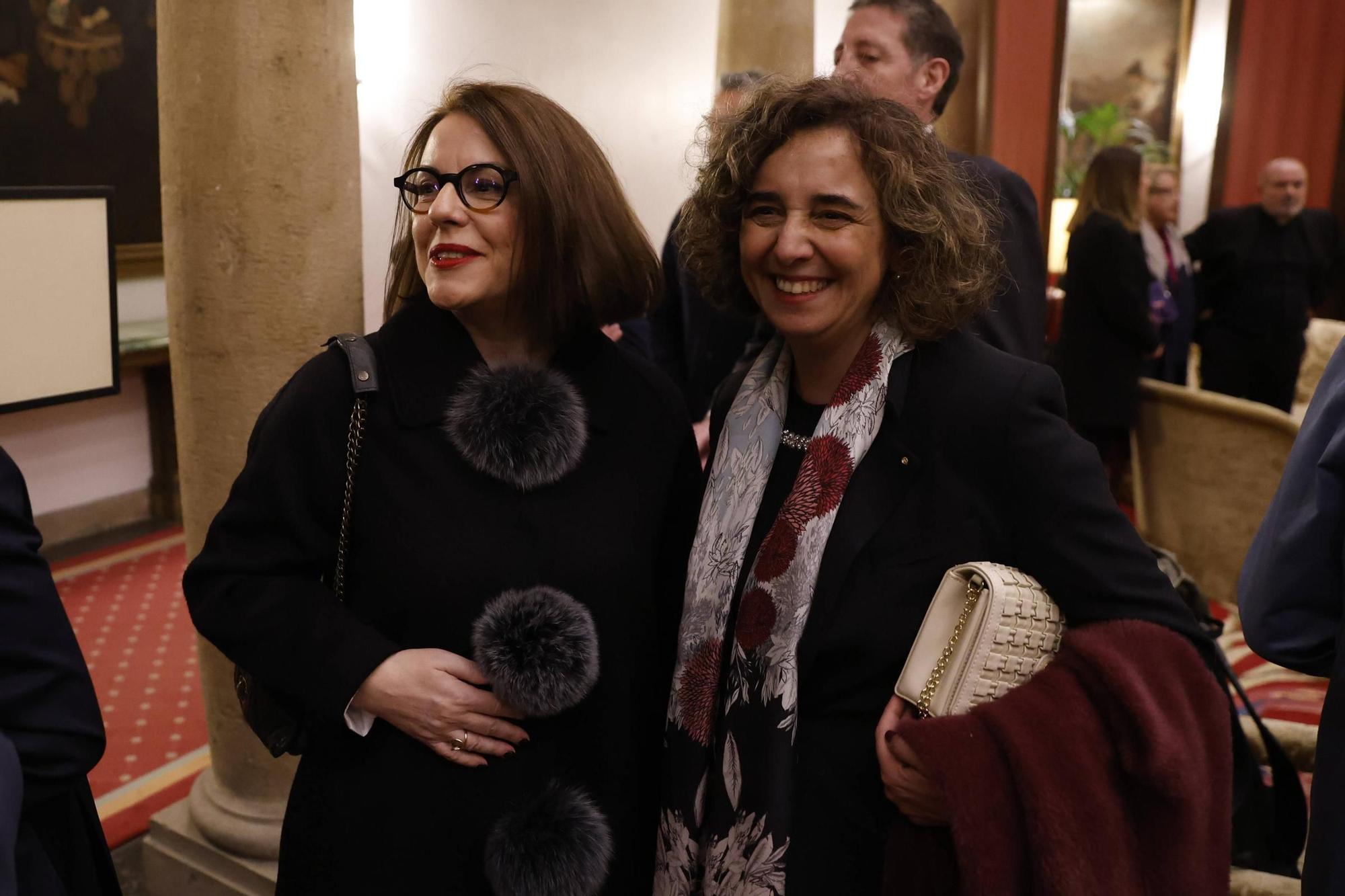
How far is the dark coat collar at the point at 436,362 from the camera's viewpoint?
1.60 m

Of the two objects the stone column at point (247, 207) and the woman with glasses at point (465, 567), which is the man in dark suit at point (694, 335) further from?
the woman with glasses at point (465, 567)

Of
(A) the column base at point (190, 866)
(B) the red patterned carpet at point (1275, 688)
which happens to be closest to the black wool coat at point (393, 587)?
(A) the column base at point (190, 866)

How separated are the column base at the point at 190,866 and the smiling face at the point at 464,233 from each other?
164 cm

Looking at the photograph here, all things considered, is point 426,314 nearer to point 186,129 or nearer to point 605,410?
point 605,410

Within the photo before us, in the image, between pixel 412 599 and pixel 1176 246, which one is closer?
pixel 412 599

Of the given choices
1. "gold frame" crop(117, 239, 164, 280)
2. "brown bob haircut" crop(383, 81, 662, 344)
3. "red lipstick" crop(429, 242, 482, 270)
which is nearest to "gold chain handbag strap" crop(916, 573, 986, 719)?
"brown bob haircut" crop(383, 81, 662, 344)

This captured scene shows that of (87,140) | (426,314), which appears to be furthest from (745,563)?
(87,140)

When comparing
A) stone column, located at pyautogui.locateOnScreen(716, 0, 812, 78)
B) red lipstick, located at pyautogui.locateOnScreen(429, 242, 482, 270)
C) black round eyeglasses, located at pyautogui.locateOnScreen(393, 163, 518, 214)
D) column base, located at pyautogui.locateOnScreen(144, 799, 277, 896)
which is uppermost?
stone column, located at pyautogui.locateOnScreen(716, 0, 812, 78)

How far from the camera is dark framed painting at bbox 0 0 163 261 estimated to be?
4559 millimetres

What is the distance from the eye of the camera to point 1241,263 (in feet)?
21.1

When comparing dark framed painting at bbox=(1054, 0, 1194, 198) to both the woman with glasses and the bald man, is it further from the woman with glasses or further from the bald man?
the woman with glasses

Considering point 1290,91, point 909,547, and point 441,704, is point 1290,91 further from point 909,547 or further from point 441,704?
point 441,704

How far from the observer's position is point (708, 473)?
1.74m

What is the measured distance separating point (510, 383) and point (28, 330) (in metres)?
1.88
